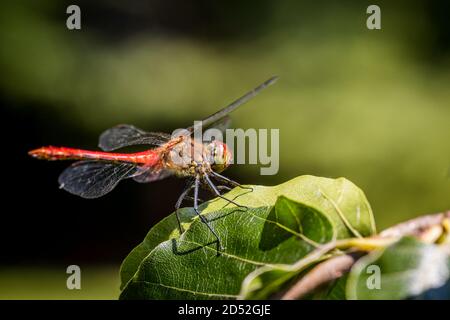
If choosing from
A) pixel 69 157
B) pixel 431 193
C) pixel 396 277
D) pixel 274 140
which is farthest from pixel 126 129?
pixel 431 193

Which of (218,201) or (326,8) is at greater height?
(326,8)

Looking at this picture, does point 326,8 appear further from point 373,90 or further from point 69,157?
point 69,157

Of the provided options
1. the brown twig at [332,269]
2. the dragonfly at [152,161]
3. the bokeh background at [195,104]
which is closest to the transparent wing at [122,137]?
the dragonfly at [152,161]

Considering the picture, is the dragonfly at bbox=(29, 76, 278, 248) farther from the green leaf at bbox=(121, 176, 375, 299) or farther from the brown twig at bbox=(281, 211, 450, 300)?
the brown twig at bbox=(281, 211, 450, 300)

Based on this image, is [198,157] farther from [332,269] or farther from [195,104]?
[195,104]

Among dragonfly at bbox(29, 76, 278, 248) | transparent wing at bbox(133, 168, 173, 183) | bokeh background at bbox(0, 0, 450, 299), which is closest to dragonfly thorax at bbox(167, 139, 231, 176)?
dragonfly at bbox(29, 76, 278, 248)

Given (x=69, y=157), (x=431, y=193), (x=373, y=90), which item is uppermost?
(x=373, y=90)

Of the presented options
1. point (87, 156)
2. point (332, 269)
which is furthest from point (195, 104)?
point (332, 269)
